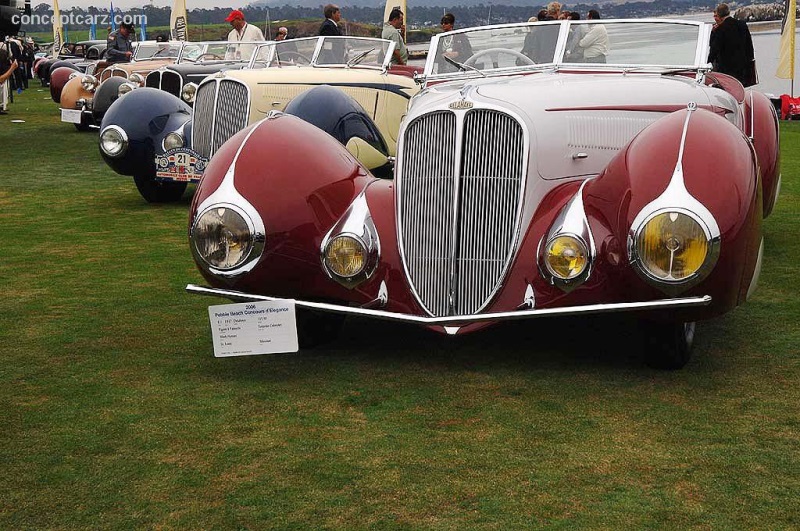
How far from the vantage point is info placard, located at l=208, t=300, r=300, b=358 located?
518 centimetres

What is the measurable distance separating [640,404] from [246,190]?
2116mm

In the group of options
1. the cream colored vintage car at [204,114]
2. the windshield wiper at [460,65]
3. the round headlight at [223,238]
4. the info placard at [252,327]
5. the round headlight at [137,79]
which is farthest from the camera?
the round headlight at [137,79]

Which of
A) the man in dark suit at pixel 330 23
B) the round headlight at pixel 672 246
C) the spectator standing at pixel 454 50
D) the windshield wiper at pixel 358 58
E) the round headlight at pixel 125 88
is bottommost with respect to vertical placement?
the round headlight at pixel 125 88

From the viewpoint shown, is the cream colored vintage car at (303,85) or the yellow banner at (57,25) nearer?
the cream colored vintage car at (303,85)

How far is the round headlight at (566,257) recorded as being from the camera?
4.93m

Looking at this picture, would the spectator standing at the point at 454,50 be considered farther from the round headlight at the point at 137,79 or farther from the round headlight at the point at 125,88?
the round headlight at the point at 137,79

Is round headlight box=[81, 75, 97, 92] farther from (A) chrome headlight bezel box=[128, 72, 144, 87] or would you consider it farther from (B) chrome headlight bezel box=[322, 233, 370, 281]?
(B) chrome headlight bezel box=[322, 233, 370, 281]

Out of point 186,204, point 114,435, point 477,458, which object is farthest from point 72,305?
point 186,204

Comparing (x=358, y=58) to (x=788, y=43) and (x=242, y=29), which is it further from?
(x=788, y=43)

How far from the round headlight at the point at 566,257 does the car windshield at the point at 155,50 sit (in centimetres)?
1800

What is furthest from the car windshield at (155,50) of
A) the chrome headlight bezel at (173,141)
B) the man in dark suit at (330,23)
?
the chrome headlight bezel at (173,141)

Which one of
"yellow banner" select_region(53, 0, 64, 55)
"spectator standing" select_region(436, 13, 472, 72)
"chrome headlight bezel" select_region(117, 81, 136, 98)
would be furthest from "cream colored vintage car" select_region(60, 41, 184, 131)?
"yellow banner" select_region(53, 0, 64, 55)

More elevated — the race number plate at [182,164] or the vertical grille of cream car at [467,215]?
the vertical grille of cream car at [467,215]

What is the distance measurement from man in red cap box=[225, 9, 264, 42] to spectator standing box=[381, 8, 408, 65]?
322 centimetres
